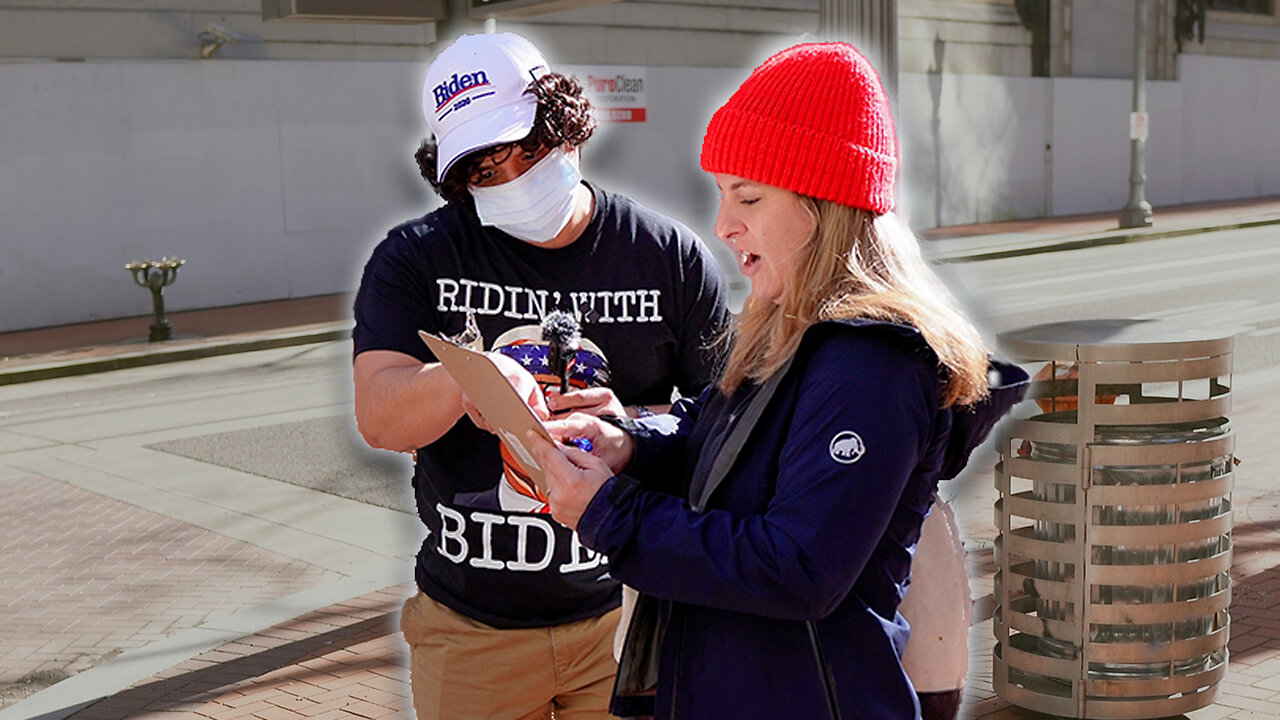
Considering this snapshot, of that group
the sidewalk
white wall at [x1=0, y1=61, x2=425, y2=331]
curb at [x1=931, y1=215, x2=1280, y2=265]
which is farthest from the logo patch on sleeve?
curb at [x1=931, y1=215, x2=1280, y2=265]

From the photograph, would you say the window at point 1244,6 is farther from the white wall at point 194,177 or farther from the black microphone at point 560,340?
the black microphone at point 560,340

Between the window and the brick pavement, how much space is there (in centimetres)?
3049

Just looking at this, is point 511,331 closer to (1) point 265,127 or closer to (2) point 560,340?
(2) point 560,340

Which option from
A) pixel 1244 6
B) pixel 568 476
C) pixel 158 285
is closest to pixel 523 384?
pixel 568 476

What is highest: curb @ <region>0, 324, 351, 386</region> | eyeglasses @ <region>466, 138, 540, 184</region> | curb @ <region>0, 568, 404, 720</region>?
eyeglasses @ <region>466, 138, 540, 184</region>

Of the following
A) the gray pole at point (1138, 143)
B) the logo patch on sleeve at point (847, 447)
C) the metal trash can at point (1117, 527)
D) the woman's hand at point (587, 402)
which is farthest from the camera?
the gray pole at point (1138, 143)

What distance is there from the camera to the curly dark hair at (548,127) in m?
2.66

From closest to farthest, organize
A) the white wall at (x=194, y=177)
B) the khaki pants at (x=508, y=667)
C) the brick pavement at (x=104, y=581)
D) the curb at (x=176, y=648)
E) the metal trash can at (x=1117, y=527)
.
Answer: the khaki pants at (x=508, y=667) → the metal trash can at (x=1117, y=527) → the curb at (x=176, y=648) → the brick pavement at (x=104, y=581) → the white wall at (x=194, y=177)

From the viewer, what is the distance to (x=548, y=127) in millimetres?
2682

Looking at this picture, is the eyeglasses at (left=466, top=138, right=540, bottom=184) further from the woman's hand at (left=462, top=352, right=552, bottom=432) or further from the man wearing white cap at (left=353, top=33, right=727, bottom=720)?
the woman's hand at (left=462, top=352, right=552, bottom=432)

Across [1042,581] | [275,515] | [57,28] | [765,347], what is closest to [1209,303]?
[275,515]

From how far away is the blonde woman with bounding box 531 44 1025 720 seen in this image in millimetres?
1760

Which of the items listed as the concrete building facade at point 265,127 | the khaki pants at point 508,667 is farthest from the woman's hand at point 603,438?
the concrete building facade at point 265,127

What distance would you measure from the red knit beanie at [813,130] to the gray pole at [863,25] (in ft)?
7.24
